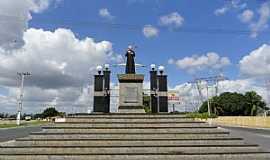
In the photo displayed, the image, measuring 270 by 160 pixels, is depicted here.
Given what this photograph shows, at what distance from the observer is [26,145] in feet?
38.6

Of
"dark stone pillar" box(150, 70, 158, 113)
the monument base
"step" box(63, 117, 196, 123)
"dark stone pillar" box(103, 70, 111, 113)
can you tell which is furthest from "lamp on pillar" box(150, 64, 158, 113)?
"step" box(63, 117, 196, 123)

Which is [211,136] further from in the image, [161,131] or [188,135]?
[161,131]

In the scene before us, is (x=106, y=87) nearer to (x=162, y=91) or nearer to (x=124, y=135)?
(x=162, y=91)

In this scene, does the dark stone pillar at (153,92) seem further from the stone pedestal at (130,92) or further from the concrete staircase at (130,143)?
the concrete staircase at (130,143)

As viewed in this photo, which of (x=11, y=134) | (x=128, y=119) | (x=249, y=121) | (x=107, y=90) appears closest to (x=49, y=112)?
(x=249, y=121)

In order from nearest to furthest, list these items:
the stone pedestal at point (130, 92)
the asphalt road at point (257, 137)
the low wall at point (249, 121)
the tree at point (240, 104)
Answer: the stone pedestal at point (130, 92), the asphalt road at point (257, 137), the low wall at point (249, 121), the tree at point (240, 104)

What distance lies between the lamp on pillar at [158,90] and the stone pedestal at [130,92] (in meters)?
1.86

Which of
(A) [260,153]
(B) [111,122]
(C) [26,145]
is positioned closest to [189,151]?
(A) [260,153]

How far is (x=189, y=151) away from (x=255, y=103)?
89.7m

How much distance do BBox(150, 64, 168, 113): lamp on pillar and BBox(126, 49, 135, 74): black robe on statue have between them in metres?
1.27

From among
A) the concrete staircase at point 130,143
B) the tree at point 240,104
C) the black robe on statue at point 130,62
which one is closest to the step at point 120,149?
the concrete staircase at point 130,143

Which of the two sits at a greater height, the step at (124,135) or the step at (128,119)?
the step at (128,119)

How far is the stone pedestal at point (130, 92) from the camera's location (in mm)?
19547

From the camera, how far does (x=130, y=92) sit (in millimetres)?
19812
